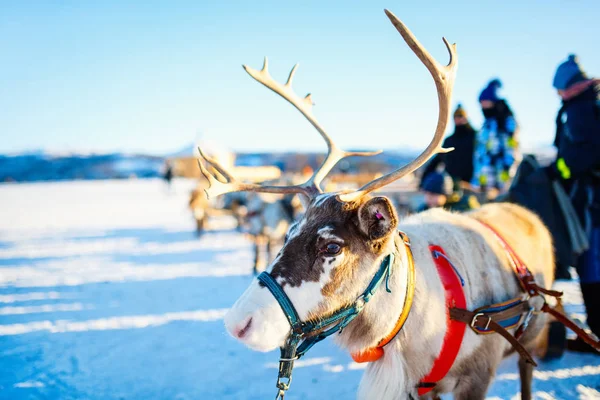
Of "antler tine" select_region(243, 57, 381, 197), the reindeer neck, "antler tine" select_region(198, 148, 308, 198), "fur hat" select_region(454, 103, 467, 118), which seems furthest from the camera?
"fur hat" select_region(454, 103, 467, 118)

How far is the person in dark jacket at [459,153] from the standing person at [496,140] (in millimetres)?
328

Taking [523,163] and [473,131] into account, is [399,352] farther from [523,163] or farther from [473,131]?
[473,131]

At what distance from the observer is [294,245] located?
4.96 feet

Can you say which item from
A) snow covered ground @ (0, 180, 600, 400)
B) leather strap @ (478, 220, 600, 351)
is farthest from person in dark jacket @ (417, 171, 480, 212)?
A: leather strap @ (478, 220, 600, 351)

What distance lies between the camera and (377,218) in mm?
1487

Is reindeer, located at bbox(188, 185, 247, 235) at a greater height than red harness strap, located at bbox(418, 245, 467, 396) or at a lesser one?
lesser

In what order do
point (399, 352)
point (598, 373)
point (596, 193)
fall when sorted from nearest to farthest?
point (399, 352), point (596, 193), point (598, 373)

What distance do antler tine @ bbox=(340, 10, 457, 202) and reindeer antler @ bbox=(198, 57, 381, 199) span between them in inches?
14.2

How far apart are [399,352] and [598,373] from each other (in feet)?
7.98

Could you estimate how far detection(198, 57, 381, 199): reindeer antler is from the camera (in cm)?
192

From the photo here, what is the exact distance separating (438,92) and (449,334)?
45.6 inches

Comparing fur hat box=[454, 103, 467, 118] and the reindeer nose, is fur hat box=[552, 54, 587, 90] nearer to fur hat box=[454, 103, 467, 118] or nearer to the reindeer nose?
Result: fur hat box=[454, 103, 467, 118]

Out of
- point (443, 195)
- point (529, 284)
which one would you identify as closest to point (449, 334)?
point (529, 284)

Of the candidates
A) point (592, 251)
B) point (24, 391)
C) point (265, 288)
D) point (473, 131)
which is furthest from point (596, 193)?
point (24, 391)
